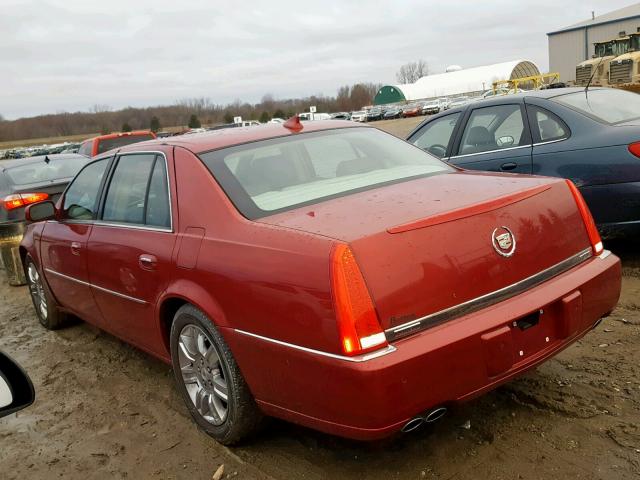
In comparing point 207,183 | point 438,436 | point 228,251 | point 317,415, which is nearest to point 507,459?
point 438,436

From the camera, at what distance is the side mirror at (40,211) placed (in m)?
4.61

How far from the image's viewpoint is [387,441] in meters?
2.91

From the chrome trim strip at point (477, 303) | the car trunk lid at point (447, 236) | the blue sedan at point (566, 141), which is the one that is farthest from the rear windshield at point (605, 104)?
the chrome trim strip at point (477, 303)

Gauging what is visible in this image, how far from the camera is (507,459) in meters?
2.64

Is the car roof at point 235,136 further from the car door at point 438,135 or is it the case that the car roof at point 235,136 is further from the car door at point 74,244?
the car door at point 438,135

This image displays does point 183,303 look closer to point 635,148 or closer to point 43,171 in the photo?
point 635,148

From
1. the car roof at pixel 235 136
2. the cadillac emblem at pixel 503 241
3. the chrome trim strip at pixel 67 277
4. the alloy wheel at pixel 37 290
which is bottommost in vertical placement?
the alloy wheel at pixel 37 290

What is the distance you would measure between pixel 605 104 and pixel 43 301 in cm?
542

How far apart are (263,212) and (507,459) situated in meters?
1.56

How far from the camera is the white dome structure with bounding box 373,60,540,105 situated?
74.2 meters

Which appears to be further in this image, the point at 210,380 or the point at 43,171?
the point at 43,171

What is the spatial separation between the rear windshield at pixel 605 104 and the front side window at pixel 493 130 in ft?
1.30

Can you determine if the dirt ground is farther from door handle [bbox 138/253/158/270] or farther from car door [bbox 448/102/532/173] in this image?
car door [bbox 448/102/532/173]

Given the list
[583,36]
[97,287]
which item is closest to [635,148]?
[97,287]
